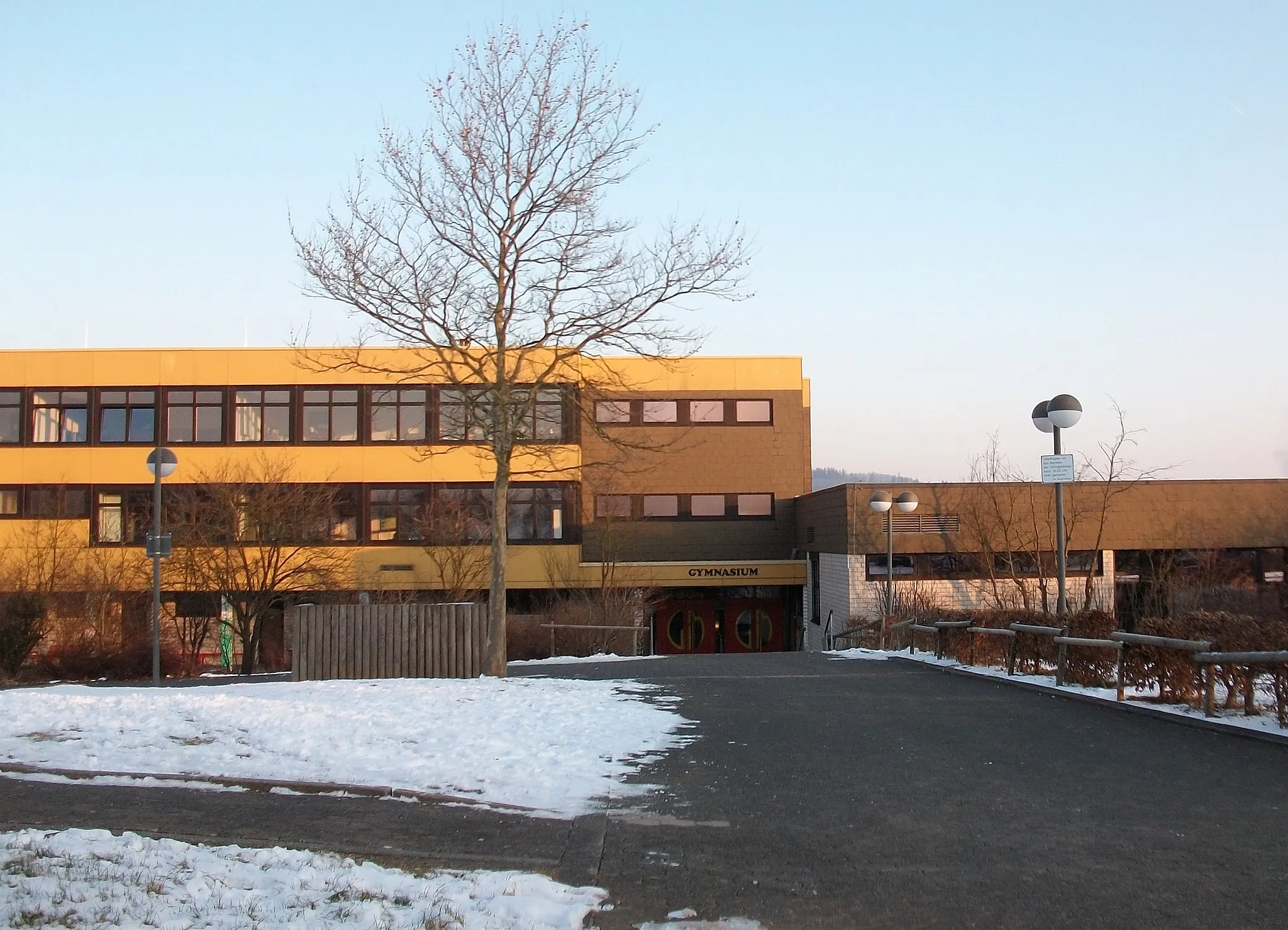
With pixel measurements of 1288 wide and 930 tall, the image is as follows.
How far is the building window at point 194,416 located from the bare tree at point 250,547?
8.94 feet

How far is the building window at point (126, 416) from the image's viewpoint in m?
42.1

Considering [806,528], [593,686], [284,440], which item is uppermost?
[284,440]

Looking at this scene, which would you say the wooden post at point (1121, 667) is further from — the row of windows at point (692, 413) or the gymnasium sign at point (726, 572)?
the row of windows at point (692, 413)

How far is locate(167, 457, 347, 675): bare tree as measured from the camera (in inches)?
1353

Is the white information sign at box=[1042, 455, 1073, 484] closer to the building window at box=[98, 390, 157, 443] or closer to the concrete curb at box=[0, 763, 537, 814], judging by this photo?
the concrete curb at box=[0, 763, 537, 814]

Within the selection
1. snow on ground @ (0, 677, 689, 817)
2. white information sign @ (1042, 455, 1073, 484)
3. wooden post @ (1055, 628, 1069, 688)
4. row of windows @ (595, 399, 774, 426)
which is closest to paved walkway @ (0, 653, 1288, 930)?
snow on ground @ (0, 677, 689, 817)

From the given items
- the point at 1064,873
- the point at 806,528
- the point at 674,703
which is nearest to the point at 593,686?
the point at 674,703

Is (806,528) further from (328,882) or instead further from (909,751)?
(328,882)

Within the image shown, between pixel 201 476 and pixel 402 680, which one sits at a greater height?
pixel 201 476

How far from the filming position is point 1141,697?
43.1ft

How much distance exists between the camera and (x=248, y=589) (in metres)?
34.0

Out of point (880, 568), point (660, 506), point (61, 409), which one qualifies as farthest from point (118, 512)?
point (880, 568)

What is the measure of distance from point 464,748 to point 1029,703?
6807 millimetres

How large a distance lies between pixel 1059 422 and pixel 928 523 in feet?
62.1
